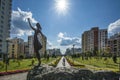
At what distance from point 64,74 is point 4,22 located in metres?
80.9

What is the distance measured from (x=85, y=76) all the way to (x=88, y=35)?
589 feet

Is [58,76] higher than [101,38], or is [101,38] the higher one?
[101,38]

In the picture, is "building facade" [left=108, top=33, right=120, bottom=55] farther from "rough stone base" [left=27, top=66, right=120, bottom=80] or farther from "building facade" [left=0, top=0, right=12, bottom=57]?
"rough stone base" [left=27, top=66, right=120, bottom=80]

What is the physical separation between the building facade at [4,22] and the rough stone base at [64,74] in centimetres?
7333

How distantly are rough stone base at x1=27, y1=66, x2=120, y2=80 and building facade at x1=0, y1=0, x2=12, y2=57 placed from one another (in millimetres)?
73334

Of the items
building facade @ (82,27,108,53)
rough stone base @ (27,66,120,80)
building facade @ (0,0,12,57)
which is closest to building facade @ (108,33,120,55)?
building facade @ (82,27,108,53)

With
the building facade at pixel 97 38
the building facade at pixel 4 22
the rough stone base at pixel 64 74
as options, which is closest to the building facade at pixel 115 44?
the building facade at pixel 97 38

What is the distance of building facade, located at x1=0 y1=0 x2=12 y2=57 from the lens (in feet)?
282

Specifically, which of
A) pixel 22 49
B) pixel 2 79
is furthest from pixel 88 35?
pixel 2 79

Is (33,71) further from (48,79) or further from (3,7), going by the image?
(3,7)

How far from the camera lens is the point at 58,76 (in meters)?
13.2

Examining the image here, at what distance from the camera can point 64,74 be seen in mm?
13266

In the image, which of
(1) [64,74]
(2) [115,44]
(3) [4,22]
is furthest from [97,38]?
(1) [64,74]

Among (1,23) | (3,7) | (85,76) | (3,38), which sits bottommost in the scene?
(85,76)
